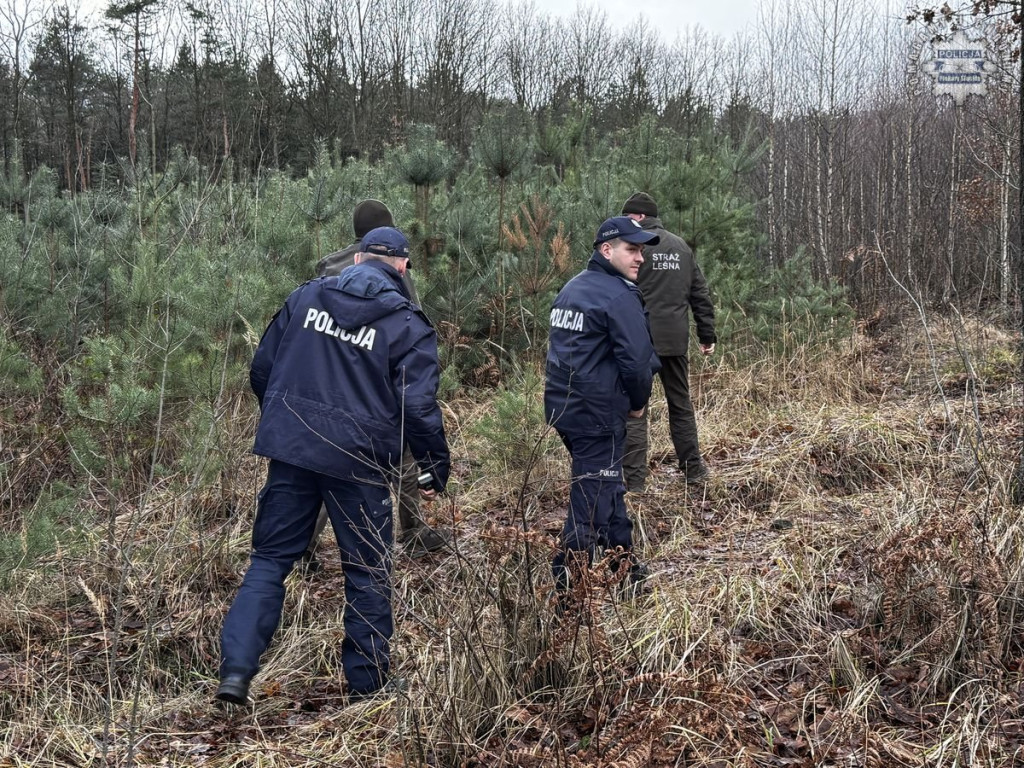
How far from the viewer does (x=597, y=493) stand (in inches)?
179

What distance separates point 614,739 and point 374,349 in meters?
1.71

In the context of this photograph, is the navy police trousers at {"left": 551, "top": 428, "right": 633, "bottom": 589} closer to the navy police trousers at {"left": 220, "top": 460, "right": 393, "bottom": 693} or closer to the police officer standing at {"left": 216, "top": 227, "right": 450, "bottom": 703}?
the police officer standing at {"left": 216, "top": 227, "right": 450, "bottom": 703}

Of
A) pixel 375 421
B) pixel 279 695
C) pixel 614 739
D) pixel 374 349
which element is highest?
pixel 374 349

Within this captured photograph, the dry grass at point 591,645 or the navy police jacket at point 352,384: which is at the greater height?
the navy police jacket at point 352,384

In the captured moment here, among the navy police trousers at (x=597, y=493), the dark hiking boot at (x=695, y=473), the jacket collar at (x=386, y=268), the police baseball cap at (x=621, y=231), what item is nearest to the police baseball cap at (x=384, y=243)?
the jacket collar at (x=386, y=268)

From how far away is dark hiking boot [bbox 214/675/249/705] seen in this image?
3584 millimetres

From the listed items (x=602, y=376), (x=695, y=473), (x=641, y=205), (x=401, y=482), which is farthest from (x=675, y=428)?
(x=401, y=482)

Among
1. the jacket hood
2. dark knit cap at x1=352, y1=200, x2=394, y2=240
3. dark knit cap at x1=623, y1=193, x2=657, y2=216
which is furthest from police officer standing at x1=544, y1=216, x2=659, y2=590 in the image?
dark knit cap at x1=623, y1=193, x2=657, y2=216

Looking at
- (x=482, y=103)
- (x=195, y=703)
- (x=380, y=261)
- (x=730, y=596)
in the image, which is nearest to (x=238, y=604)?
(x=195, y=703)

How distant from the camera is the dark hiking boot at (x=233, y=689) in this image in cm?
358

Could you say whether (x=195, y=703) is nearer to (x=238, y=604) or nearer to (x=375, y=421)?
(x=238, y=604)

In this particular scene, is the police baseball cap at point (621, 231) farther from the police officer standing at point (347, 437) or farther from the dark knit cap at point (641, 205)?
the dark knit cap at point (641, 205)

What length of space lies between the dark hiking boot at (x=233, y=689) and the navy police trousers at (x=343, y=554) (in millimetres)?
189

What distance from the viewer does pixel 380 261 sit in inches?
163
